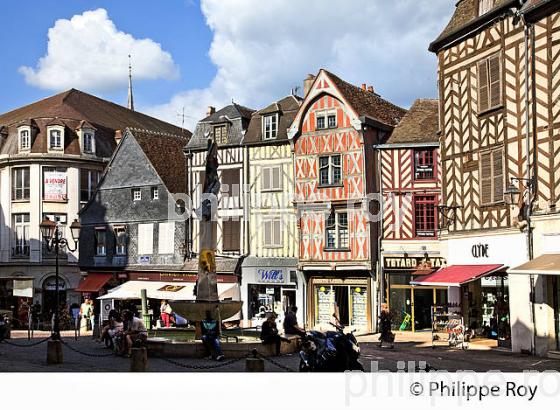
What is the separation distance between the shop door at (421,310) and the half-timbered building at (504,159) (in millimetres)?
3768

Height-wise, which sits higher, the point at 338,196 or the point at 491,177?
the point at 338,196

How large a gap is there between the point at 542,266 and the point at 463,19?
6287mm

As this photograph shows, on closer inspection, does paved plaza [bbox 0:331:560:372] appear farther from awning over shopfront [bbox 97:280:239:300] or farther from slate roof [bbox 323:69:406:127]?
slate roof [bbox 323:69:406:127]

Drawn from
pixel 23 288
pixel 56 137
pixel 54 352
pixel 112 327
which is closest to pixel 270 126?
pixel 56 137

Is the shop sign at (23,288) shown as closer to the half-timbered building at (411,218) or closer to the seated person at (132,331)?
the half-timbered building at (411,218)

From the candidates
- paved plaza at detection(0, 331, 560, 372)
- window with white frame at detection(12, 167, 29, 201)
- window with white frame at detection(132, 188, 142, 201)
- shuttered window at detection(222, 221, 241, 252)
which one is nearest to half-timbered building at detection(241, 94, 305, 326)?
shuttered window at detection(222, 221, 241, 252)

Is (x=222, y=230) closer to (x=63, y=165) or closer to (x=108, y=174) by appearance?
(x=108, y=174)

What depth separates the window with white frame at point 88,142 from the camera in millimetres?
28375

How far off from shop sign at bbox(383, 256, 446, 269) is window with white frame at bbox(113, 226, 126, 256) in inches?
384

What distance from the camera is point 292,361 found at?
12.8 meters

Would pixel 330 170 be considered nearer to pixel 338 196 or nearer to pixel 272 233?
pixel 338 196

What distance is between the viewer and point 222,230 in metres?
24.3
